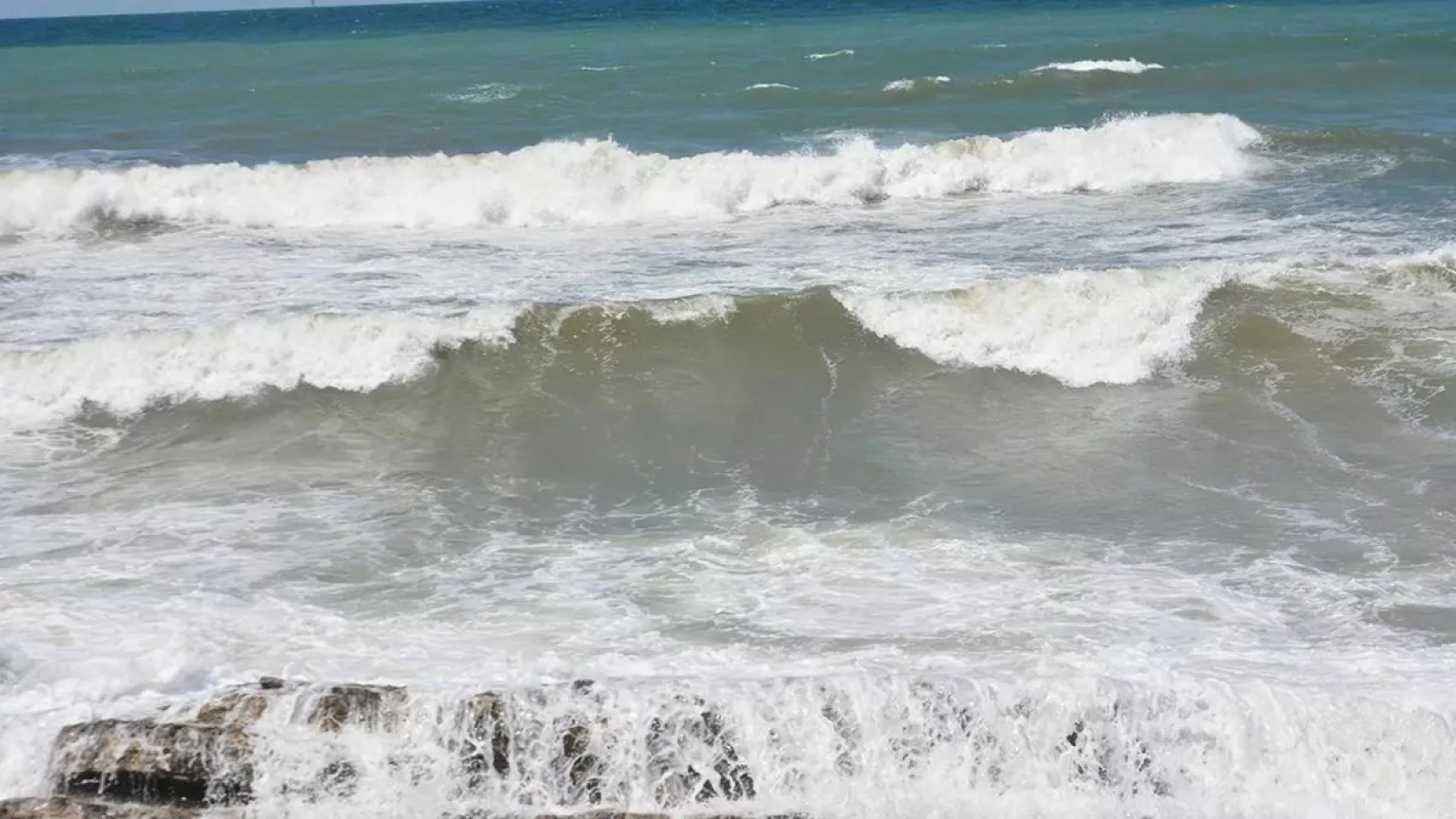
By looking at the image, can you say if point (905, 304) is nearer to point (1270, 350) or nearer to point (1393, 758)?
point (1270, 350)

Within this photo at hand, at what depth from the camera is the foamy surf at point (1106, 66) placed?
3023cm

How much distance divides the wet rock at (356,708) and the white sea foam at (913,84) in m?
23.6

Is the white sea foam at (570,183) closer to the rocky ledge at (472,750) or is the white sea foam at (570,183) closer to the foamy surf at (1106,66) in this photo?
the foamy surf at (1106,66)

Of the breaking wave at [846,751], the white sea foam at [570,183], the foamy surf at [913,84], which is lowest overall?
the breaking wave at [846,751]

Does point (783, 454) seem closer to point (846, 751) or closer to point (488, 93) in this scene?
point (846, 751)

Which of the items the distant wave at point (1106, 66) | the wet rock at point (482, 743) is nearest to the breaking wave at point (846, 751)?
the wet rock at point (482, 743)

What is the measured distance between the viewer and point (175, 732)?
19.0ft

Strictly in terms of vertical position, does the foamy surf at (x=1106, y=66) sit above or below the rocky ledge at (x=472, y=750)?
above

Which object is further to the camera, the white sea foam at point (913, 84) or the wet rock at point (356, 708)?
the white sea foam at point (913, 84)

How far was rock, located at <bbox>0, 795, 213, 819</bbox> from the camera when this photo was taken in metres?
5.32

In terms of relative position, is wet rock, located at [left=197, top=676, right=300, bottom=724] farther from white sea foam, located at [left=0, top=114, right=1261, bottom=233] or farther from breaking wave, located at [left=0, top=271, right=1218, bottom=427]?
white sea foam, located at [left=0, top=114, right=1261, bottom=233]

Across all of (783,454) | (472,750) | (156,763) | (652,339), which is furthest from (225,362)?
(472,750)

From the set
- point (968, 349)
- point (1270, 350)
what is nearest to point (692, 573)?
point (968, 349)

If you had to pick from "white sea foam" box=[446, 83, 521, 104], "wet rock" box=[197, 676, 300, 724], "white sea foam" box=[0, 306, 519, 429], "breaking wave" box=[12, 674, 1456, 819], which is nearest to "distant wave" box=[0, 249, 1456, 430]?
"white sea foam" box=[0, 306, 519, 429]
